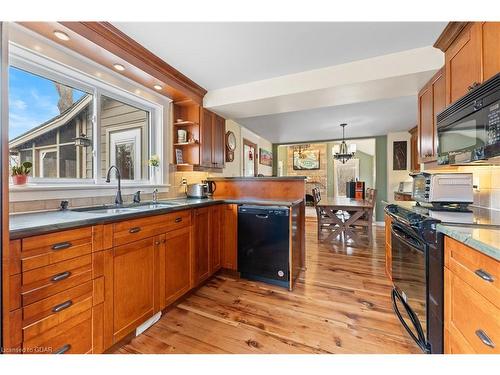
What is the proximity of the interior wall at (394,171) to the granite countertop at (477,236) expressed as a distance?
4.67 meters

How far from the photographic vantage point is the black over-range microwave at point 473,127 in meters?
1.06

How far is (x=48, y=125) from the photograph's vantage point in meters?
1.75

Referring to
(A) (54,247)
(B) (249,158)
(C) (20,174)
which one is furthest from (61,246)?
(B) (249,158)

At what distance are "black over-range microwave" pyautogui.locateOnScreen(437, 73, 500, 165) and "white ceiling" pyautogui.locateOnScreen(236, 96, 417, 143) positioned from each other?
82.8 inches

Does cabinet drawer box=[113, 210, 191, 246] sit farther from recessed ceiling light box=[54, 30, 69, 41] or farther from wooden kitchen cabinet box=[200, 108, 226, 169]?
recessed ceiling light box=[54, 30, 69, 41]

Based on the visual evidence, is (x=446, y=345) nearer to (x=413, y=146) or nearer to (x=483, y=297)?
(x=483, y=297)

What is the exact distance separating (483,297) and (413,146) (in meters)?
5.05

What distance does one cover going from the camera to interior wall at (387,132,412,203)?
5.13 m

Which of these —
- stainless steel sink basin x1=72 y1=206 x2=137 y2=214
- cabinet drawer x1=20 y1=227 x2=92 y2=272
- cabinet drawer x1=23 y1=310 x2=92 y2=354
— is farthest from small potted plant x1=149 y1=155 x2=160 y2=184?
cabinet drawer x1=23 y1=310 x2=92 y2=354

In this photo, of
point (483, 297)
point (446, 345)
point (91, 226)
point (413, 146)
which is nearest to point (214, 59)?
point (91, 226)

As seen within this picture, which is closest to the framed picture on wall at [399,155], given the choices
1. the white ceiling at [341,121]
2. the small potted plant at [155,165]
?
the white ceiling at [341,121]

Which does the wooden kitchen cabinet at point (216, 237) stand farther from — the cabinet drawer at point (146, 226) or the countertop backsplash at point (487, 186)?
the countertop backsplash at point (487, 186)
